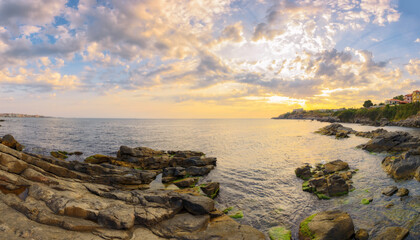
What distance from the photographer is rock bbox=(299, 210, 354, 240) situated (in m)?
12.5

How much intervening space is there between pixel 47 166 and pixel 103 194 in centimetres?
646

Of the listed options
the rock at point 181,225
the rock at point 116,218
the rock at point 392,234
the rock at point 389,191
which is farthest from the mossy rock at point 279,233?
the rock at point 389,191

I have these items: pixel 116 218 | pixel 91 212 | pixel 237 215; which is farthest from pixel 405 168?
pixel 91 212

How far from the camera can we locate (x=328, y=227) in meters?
12.8

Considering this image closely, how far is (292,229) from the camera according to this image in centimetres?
1484

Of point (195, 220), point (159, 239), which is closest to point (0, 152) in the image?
point (159, 239)

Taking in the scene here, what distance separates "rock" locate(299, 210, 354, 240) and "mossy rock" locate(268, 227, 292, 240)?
85 cm

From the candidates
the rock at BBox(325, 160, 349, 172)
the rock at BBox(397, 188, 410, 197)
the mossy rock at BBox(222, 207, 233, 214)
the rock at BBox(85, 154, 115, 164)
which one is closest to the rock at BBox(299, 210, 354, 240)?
the mossy rock at BBox(222, 207, 233, 214)

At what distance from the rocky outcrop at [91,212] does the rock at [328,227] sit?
3645 mm

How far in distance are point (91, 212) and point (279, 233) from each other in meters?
12.9

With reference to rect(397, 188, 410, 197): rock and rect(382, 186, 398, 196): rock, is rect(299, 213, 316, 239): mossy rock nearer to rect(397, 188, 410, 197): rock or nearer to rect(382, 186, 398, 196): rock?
rect(382, 186, 398, 196): rock

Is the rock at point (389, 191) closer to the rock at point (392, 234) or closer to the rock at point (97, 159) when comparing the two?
the rock at point (392, 234)

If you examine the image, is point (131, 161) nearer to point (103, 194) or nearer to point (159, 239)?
point (103, 194)

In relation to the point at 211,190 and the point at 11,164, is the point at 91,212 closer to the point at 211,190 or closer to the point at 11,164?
the point at 11,164
